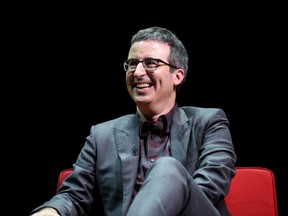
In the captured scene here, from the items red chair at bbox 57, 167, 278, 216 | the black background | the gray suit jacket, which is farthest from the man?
the black background

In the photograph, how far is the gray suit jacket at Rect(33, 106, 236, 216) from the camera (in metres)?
1.84

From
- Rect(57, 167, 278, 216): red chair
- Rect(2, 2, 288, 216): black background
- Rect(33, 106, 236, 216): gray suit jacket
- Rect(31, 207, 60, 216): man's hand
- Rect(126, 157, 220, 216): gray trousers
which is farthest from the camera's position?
Rect(2, 2, 288, 216): black background

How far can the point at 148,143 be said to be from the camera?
203cm

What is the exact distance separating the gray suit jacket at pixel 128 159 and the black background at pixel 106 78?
62cm

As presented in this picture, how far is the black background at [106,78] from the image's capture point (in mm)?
2691

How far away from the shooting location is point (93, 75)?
2.78 m

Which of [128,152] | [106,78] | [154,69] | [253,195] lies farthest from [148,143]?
[106,78]

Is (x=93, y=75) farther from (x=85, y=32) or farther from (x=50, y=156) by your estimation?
(x=50, y=156)

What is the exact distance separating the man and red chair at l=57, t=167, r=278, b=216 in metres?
0.22

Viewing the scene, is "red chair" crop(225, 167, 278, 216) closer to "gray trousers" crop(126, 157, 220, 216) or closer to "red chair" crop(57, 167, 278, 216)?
"red chair" crop(57, 167, 278, 216)

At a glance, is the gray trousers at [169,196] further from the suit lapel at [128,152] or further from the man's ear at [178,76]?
the man's ear at [178,76]

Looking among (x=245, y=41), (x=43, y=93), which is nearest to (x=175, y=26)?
(x=245, y=41)

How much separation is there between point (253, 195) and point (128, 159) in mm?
589

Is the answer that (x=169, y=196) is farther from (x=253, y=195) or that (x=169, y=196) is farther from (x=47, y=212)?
(x=253, y=195)
